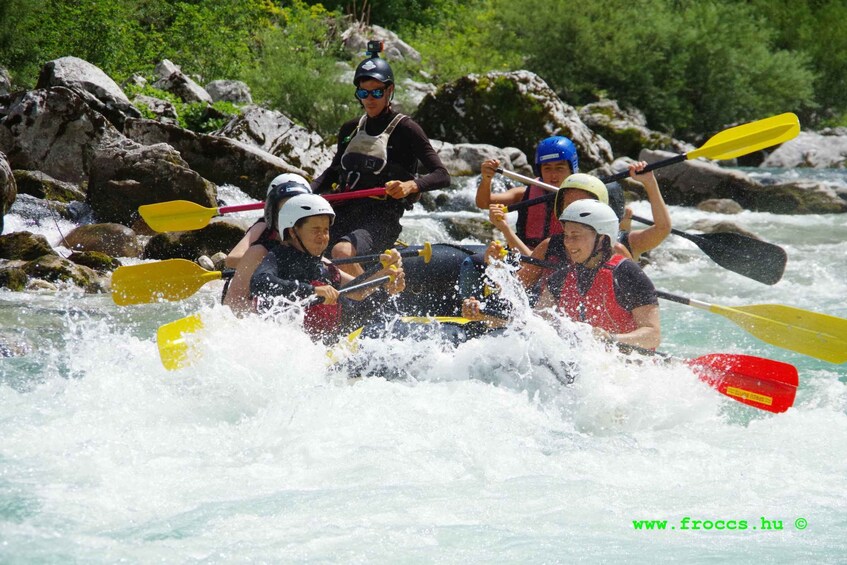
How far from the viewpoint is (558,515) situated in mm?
3936

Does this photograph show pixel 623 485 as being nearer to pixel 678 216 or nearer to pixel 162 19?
pixel 678 216

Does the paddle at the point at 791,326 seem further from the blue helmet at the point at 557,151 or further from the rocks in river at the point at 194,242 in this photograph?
Answer: the rocks in river at the point at 194,242

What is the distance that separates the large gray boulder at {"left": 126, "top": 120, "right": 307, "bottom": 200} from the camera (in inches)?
467

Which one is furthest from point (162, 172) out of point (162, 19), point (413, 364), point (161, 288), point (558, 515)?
point (162, 19)

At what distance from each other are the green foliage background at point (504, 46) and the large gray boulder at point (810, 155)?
2.74m

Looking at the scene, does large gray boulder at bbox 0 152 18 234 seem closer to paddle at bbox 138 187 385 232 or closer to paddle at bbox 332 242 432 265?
paddle at bbox 138 187 385 232

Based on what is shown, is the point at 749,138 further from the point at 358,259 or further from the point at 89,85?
the point at 89,85

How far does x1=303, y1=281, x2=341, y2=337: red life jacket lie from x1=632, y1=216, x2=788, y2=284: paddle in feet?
7.43

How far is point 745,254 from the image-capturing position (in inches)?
253

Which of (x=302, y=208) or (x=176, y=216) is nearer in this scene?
(x=302, y=208)

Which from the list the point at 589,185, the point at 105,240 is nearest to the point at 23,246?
the point at 105,240

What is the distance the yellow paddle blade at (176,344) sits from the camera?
491cm

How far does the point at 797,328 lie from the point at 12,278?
6.27 metres

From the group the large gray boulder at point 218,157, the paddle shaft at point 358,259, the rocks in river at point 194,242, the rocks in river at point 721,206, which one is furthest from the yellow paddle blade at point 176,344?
the rocks in river at point 721,206
